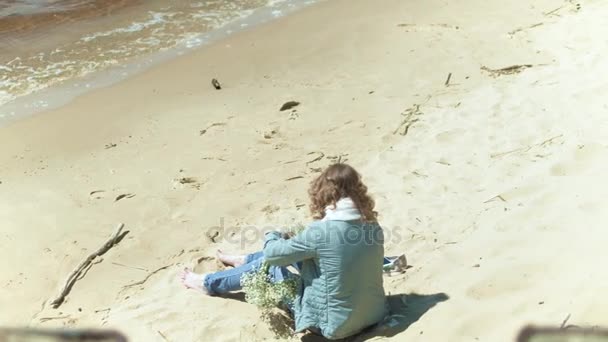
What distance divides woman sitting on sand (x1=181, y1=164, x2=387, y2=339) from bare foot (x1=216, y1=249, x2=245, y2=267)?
2.68 ft

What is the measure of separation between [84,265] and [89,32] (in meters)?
6.12

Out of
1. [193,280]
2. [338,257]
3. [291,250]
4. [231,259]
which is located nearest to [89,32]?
[231,259]

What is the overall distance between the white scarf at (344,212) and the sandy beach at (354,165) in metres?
0.76

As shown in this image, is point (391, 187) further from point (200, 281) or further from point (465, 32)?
point (465, 32)

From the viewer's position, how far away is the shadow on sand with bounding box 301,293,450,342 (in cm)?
388

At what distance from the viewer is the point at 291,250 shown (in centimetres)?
374

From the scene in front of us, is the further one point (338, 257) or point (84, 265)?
point (84, 265)

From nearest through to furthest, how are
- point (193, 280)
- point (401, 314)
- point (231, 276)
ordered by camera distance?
point (401, 314)
point (231, 276)
point (193, 280)

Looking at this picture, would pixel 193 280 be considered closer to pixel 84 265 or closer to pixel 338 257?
pixel 84 265

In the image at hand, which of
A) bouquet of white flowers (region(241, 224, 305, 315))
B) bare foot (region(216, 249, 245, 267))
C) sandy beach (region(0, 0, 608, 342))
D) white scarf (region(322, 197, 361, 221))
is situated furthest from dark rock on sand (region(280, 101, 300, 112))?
white scarf (region(322, 197, 361, 221))

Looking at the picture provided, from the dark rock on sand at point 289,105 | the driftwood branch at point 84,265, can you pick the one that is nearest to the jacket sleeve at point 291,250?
the driftwood branch at point 84,265

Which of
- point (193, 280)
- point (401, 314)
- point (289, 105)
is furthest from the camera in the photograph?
point (289, 105)

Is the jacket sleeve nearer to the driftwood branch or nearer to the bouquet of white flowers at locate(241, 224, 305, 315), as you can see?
the bouquet of white flowers at locate(241, 224, 305, 315)

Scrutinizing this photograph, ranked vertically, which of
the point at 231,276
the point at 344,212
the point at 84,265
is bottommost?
the point at 84,265
